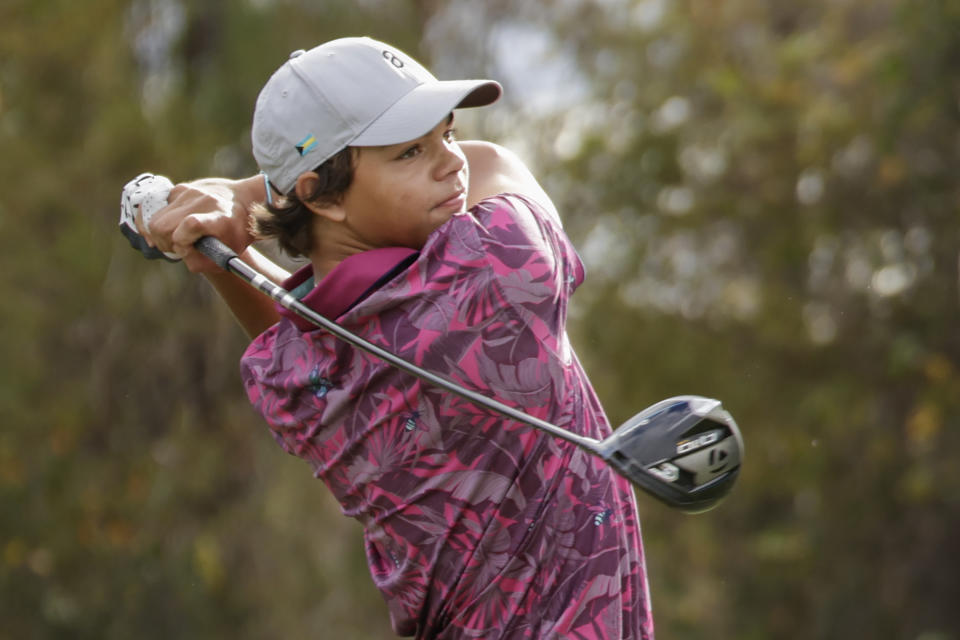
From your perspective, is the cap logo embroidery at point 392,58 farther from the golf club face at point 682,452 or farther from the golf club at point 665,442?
the golf club face at point 682,452

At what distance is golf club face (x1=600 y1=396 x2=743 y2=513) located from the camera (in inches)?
86.2

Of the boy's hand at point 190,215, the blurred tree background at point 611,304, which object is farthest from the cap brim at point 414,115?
the blurred tree background at point 611,304

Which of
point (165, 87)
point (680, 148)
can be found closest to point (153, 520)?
point (165, 87)

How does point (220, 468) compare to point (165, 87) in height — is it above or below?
below

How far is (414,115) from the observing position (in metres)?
2.28

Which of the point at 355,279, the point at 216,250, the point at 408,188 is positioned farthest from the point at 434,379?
the point at 216,250

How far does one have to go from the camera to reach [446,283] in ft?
7.27

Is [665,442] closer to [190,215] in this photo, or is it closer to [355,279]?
[355,279]

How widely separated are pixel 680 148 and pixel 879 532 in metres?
2.67

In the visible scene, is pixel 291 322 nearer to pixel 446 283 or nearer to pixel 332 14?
pixel 446 283

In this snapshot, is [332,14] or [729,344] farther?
[332,14]

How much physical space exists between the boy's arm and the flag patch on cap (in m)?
0.30

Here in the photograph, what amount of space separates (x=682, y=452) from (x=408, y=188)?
0.62 m

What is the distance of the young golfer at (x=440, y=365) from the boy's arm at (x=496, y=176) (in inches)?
0.7
